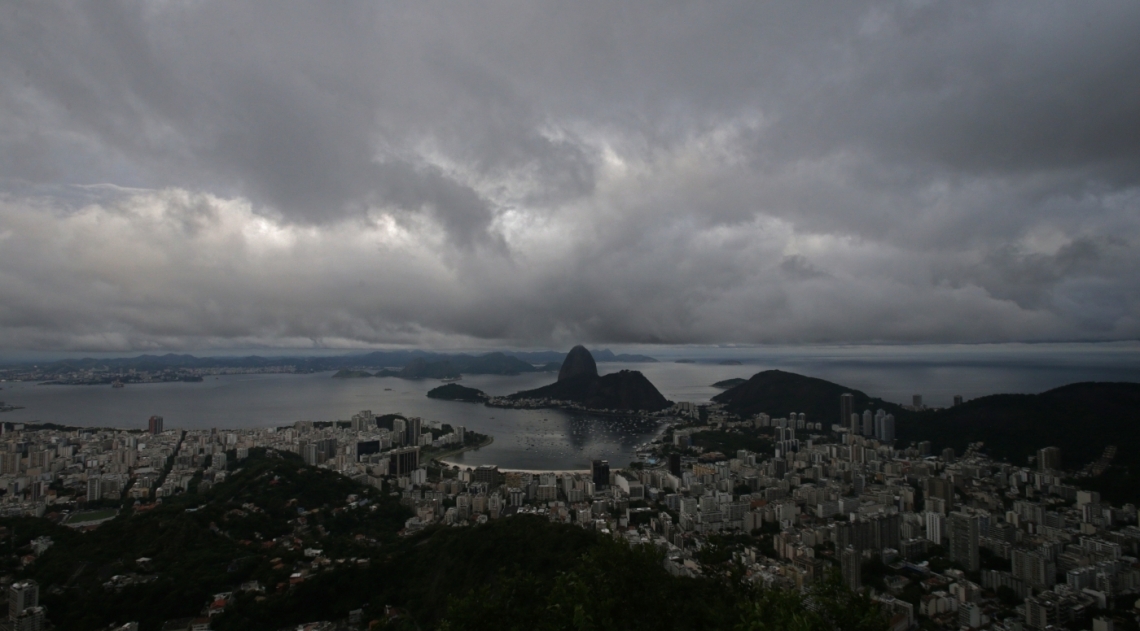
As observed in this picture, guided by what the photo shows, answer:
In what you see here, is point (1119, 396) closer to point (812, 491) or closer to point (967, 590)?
point (812, 491)

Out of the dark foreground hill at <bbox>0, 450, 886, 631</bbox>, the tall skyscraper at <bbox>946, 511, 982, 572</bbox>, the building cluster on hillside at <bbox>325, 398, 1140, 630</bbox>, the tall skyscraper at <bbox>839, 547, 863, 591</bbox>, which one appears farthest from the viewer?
the tall skyscraper at <bbox>946, 511, 982, 572</bbox>

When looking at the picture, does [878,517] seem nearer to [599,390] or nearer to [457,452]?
[457,452]

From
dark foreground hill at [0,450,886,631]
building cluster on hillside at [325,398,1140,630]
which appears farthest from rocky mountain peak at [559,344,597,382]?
dark foreground hill at [0,450,886,631]

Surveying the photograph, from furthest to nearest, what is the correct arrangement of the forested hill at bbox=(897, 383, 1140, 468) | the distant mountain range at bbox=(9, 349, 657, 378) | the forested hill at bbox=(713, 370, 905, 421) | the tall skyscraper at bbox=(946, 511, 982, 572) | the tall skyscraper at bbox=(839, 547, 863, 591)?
the distant mountain range at bbox=(9, 349, 657, 378)
the forested hill at bbox=(713, 370, 905, 421)
the forested hill at bbox=(897, 383, 1140, 468)
the tall skyscraper at bbox=(946, 511, 982, 572)
the tall skyscraper at bbox=(839, 547, 863, 591)

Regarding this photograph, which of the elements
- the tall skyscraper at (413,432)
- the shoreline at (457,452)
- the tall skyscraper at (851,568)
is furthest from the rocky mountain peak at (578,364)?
the tall skyscraper at (851,568)

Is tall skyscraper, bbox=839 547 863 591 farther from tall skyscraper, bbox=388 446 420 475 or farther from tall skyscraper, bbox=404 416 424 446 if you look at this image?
tall skyscraper, bbox=404 416 424 446

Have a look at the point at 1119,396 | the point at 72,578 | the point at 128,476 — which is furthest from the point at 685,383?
the point at 72,578

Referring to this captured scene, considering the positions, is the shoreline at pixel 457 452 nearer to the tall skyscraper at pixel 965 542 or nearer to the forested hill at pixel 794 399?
the forested hill at pixel 794 399
